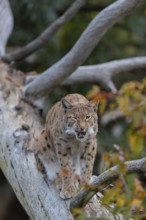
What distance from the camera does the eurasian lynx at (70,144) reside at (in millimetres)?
6391

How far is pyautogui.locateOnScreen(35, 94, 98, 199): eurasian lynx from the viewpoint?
6.39 meters

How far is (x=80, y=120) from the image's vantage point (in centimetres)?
636

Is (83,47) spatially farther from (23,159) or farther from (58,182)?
(58,182)

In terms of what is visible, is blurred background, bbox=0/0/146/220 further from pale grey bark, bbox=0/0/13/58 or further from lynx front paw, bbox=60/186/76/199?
Answer: lynx front paw, bbox=60/186/76/199

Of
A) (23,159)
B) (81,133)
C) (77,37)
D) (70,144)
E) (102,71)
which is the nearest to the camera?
(81,133)

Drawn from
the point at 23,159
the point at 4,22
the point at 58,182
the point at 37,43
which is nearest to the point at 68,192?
the point at 58,182

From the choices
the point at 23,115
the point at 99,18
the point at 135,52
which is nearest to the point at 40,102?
the point at 23,115

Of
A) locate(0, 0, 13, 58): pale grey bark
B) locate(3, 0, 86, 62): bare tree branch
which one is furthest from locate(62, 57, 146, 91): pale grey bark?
locate(0, 0, 13, 58): pale grey bark

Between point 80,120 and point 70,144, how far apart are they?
33cm

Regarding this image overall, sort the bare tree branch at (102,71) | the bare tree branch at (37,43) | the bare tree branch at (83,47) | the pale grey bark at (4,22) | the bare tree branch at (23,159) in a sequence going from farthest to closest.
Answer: the pale grey bark at (4,22) < the bare tree branch at (37,43) < the bare tree branch at (102,71) < the bare tree branch at (83,47) < the bare tree branch at (23,159)

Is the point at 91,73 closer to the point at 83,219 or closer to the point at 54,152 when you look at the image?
the point at 54,152

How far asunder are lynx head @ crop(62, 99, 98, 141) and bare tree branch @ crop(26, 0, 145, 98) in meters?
1.51

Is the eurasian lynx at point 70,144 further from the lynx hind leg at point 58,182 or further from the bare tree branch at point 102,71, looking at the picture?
the bare tree branch at point 102,71

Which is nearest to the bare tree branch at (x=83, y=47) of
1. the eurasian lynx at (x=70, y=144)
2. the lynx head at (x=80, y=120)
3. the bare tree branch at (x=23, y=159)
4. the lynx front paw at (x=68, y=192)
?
the bare tree branch at (x=23, y=159)
